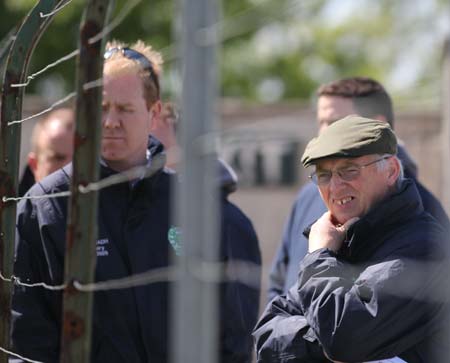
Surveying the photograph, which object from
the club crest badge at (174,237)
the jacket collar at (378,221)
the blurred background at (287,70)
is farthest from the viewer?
the blurred background at (287,70)

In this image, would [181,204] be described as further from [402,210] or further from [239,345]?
[239,345]

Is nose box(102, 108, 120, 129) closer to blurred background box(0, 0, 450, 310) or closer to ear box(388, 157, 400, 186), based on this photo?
ear box(388, 157, 400, 186)

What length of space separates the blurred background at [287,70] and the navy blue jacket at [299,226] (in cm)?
431

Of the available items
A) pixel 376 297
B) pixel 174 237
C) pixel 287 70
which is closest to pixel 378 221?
pixel 376 297

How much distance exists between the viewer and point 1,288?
10.2ft

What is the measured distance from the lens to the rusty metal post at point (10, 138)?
306cm

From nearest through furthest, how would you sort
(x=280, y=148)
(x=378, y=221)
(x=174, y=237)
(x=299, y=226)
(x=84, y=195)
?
1. (x=84, y=195)
2. (x=378, y=221)
3. (x=174, y=237)
4. (x=299, y=226)
5. (x=280, y=148)

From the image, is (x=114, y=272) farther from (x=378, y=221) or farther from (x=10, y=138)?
(x=378, y=221)

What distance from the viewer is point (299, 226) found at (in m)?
4.30

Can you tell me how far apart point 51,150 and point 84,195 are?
2437mm

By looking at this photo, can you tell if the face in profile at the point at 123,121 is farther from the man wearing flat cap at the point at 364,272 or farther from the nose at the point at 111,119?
the man wearing flat cap at the point at 364,272

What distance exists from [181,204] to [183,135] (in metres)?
0.13

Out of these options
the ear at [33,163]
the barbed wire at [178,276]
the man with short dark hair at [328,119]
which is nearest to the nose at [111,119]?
the barbed wire at [178,276]

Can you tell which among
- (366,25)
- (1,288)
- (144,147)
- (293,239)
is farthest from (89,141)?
(366,25)
